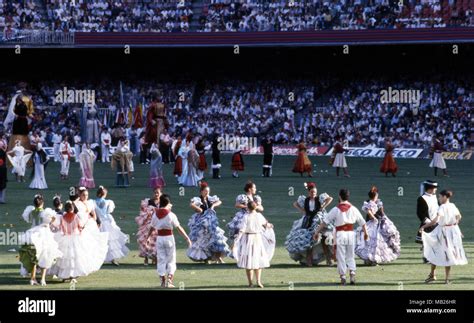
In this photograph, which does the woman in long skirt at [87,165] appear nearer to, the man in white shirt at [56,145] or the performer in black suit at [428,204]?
the man in white shirt at [56,145]

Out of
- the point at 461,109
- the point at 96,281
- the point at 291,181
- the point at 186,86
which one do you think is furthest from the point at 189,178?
the point at 186,86

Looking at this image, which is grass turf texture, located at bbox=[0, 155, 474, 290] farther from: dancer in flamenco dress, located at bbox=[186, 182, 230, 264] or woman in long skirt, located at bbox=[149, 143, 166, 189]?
woman in long skirt, located at bbox=[149, 143, 166, 189]

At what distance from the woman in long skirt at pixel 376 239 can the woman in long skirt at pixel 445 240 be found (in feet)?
7.61

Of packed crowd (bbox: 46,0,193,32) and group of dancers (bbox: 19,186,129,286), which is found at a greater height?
packed crowd (bbox: 46,0,193,32)

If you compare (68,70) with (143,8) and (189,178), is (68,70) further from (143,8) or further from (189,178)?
(189,178)

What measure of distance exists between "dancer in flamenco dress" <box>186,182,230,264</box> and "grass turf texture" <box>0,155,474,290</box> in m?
0.26

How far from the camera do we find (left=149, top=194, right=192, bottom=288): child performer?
19.6 metres

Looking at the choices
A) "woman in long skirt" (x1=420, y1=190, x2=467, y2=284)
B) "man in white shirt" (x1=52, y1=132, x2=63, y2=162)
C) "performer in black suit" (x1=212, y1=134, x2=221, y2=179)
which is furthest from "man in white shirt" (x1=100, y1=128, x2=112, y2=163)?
"woman in long skirt" (x1=420, y1=190, x2=467, y2=284)

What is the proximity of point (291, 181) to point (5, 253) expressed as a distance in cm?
1853

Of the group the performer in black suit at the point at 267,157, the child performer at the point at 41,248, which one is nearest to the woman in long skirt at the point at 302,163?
the performer in black suit at the point at 267,157

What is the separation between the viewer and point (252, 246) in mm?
19984

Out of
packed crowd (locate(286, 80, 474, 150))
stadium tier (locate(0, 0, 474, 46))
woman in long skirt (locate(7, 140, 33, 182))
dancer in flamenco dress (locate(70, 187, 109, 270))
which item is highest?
stadium tier (locate(0, 0, 474, 46))

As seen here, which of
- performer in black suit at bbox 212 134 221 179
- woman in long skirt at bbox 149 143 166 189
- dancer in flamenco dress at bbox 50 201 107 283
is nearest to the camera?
dancer in flamenco dress at bbox 50 201 107 283

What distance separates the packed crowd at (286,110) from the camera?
2318 inches
